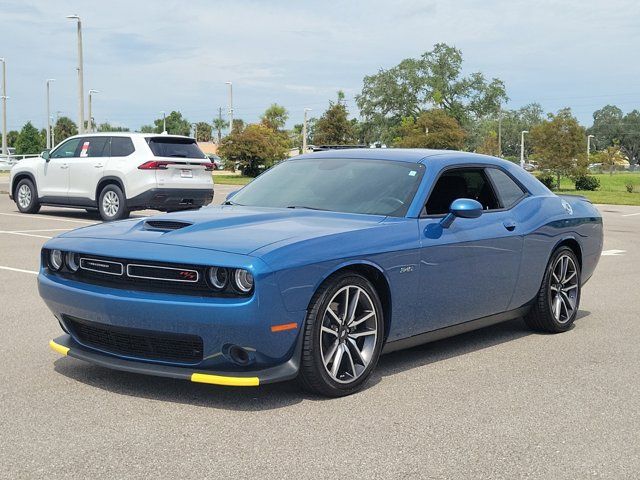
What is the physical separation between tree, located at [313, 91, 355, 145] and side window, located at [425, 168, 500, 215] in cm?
5939

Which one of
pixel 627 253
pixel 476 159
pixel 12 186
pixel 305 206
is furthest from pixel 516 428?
pixel 12 186

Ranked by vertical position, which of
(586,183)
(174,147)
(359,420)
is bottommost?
(586,183)

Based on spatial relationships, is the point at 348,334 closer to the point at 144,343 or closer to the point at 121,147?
the point at 144,343

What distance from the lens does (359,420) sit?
449cm

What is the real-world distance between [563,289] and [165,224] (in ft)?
11.3

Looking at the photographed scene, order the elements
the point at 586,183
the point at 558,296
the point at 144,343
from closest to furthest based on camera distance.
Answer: the point at 144,343 < the point at 558,296 < the point at 586,183

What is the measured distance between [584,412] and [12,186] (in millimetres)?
17207

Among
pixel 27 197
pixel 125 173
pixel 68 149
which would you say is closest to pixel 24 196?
pixel 27 197

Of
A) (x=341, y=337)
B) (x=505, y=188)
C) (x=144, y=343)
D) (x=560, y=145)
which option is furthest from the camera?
(x=560, y=145)

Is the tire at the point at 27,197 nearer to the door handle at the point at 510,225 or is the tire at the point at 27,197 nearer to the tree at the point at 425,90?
the door handle at the point at 510,225

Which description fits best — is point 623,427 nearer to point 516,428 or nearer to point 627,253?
point 516,428

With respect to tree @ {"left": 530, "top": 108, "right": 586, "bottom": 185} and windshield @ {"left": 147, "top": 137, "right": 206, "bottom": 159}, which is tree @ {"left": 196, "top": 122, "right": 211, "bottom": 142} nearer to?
tree @ {"left": 530, "top": 108, "right": 586, "bottom": 185}

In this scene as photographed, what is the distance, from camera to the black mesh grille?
5113 millimetres

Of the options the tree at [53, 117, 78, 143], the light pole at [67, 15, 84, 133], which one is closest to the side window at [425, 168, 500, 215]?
the light pole at [67, 15, 84, 133]
